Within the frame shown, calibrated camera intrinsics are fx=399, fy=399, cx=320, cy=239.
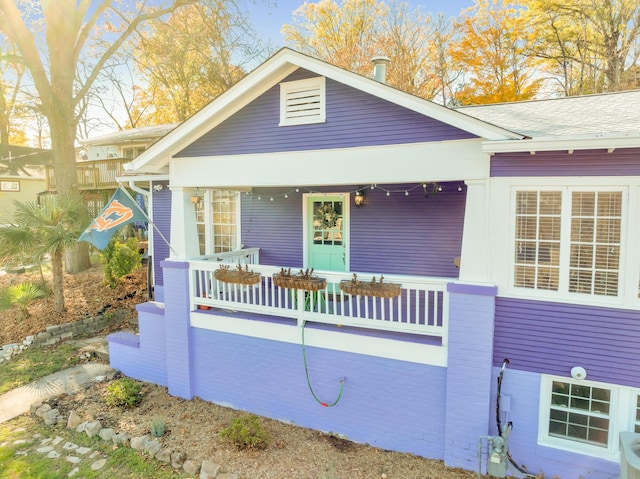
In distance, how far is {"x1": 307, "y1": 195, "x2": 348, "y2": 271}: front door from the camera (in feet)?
28.1

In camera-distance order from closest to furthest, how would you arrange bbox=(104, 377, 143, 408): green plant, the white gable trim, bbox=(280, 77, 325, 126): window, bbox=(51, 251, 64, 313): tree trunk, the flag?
the white gable trim → bbox=(280, 77, 325, 126): window → bbox=(104, 377, 143, 408): green plant → the flag → bbox=(51, 251, 64, 313): tree trunk

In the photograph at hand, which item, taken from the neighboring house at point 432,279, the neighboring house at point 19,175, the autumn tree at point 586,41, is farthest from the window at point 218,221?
the neighboring house at point 19,175

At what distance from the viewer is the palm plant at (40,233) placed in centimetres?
940

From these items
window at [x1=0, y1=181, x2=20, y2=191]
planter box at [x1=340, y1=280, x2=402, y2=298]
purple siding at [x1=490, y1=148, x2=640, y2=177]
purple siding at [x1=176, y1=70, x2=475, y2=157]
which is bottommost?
planter box at [x1=340, y1=280, x2=402, y2=298]

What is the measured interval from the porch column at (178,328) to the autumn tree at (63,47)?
9395 millimetres

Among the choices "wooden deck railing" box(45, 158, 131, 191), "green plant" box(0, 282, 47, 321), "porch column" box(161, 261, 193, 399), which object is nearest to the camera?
"porch column" box(161, 261, 193, 399)

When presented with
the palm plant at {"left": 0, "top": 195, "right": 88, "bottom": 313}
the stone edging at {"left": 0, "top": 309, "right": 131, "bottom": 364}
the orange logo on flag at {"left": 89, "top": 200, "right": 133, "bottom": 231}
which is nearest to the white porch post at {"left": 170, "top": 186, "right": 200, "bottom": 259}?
the orange logo on flag at {"left": 89, "top": 200, "right": 133, "bottom": 231}

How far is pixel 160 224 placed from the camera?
11.2 m

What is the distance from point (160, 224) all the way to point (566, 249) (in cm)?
979

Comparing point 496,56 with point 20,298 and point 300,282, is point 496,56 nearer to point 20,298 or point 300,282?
point 300,282

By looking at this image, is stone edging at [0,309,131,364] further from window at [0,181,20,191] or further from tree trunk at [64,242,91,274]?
window at [0,181,20,191]

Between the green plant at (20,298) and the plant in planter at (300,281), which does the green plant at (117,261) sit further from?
the plant in planter at (300,281)

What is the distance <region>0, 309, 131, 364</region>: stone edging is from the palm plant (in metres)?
1.20

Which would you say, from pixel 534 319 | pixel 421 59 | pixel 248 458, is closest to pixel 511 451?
pixel 534 319
